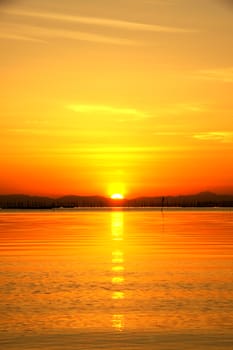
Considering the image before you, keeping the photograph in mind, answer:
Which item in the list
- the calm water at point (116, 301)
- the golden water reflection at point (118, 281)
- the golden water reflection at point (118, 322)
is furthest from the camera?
the golden water reflection at point (118, 281)

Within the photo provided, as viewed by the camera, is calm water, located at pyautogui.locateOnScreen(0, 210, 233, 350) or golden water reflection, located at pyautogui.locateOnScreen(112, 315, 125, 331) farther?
golden water reflection, located at pyautogui.locateOnScreen(112, 315, 125, 331)

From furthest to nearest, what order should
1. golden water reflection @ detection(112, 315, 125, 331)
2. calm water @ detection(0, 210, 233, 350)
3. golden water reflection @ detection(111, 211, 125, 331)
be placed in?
golden water reflection @ detection(111, 211, 125, 331), golden water reflection @ detection(112, 315, 125, 331), calm water @ detection(0, 210, 233, 350)

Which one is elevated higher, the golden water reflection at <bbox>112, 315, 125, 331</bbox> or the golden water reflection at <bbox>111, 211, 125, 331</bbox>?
the golden water reflection at <bbox>111, 211, 125, 331</bbox>

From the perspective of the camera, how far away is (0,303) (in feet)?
74.1

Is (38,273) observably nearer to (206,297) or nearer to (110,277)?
(110,277)

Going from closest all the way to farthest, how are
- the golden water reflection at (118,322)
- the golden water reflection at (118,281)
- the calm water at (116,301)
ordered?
the calm water at (116,301)
the golden water reflection at (118,322)
the golden water reflection at (118,281)

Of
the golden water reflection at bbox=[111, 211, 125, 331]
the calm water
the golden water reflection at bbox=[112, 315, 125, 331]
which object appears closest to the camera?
the calm water

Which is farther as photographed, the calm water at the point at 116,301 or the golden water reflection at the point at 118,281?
the golden water reflection at the point at 118,281

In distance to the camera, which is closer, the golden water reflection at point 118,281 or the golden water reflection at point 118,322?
the golden water reflection at point 118,322

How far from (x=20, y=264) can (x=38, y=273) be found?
13.7 feet

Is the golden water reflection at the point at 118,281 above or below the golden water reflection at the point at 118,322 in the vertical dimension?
above

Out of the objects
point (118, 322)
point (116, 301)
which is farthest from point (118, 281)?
point (118, 322)

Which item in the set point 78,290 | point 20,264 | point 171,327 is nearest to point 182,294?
point 78,290

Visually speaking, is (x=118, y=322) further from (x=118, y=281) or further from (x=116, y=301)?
(x=118, y=281)
